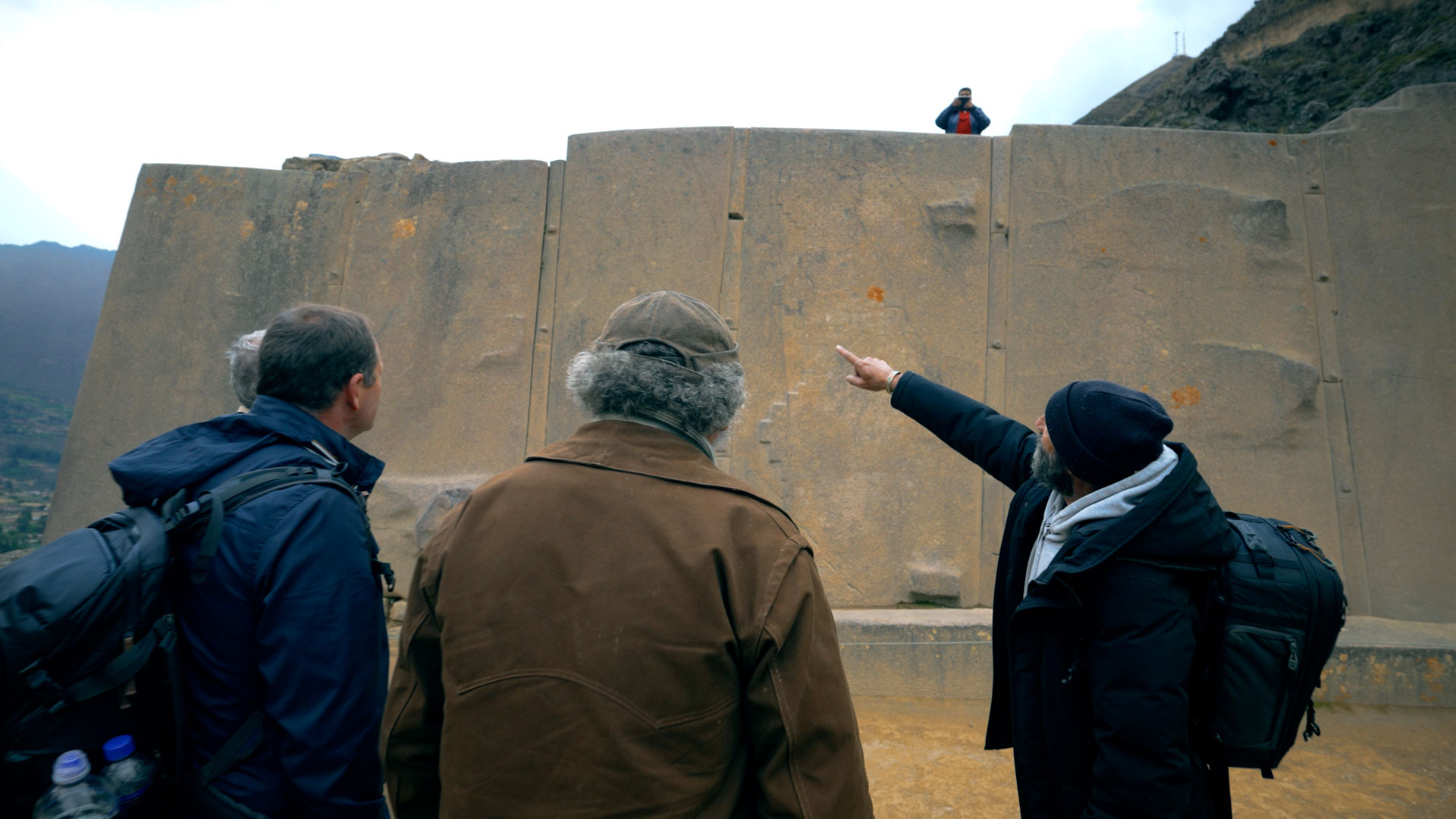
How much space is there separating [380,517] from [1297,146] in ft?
19.2

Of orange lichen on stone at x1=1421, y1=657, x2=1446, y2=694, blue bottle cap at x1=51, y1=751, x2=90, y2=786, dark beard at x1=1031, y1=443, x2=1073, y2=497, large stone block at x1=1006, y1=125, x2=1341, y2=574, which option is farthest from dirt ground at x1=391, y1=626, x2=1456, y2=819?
blue bottle cap at x1=51, y1=751, x2=90, y2=786

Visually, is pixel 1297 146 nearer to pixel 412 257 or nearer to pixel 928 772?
pixel 928 772

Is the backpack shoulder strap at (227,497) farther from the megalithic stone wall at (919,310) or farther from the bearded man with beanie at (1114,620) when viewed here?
the megalithic stone wall at (919,310)

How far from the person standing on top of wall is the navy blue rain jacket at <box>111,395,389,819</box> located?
5486 millimetres

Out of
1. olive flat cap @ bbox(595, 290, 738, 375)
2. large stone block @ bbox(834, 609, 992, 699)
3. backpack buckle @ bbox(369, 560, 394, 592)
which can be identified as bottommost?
large stone block @ bbox(834, 609, 992, 699)

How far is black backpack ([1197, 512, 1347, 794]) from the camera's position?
159cm

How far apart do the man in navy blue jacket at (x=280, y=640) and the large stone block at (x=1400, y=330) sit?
511 cm

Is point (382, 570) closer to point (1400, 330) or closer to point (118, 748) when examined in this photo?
point (118, 748)

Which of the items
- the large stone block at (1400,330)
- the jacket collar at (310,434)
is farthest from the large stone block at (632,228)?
the large stone block at (1400,330)

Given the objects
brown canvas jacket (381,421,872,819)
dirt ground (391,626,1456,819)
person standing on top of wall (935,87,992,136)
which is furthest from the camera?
person standing on top of wall (935,87,992,136)

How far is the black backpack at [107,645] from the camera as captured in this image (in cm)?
129

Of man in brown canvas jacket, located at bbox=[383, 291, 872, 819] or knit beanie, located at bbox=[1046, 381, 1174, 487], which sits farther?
knit beanie, located at bbox=[1046, 381, 1174, 487]

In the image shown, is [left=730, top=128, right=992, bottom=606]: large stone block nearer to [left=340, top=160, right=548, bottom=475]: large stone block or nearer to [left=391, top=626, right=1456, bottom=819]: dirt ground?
[left=391, top=626, right=1456, bottom=819]: dirt ground

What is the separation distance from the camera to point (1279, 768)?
11.6 feet
